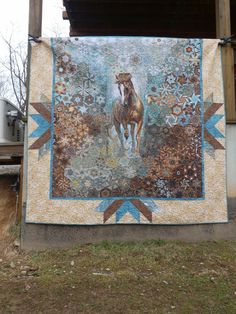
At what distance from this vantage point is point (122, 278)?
369 centimetres

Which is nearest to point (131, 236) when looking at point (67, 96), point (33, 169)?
point (33, 169)

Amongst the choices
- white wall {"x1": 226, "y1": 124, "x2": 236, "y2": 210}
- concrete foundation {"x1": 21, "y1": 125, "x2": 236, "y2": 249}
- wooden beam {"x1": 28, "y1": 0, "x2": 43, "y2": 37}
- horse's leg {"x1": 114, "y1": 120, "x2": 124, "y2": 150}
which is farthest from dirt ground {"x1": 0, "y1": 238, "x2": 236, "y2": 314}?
wooden beam {"x1": 28, "y1": 0, "x2": 43, "y2": 37}

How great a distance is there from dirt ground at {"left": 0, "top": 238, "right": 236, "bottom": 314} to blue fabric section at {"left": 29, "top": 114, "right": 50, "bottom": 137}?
1.40 metres

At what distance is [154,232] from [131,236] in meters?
0.29

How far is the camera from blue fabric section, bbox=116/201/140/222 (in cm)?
443

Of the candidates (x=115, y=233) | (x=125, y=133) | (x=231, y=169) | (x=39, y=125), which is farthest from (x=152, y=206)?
(x=39, y=125)

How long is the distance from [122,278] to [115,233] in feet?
2.71

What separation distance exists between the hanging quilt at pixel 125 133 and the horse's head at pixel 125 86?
1 cm

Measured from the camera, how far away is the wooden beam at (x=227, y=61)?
474cm

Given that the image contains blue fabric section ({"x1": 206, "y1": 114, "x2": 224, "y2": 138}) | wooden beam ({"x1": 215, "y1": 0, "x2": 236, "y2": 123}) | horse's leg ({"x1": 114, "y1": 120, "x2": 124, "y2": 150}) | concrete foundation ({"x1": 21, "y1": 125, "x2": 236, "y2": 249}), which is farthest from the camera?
wooden beam ({"x1": 215, "y1": 0, "x2": 236, "y2": 123})

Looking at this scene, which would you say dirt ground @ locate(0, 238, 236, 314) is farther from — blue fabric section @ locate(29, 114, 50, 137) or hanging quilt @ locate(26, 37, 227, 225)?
blue fabric section @ locate(29, 114, 50, 137)

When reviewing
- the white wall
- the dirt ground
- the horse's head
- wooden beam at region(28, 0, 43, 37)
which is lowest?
the dirt ground

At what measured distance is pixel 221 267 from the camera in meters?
3.96

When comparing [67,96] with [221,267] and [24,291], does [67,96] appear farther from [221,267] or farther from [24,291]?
[221,267]
